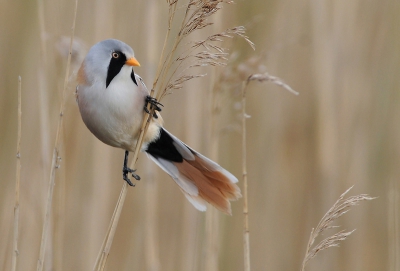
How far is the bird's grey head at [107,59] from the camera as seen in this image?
1701mm

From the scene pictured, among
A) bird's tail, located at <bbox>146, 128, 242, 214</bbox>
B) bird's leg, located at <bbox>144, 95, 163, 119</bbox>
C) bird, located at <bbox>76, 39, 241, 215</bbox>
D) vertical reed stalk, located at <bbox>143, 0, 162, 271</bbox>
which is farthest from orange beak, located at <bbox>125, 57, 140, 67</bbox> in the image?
vertical reed stalk, located at <bbox>143, 0, 162, 271</bbox>

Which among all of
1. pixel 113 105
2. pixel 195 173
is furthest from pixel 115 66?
pixel 195 173

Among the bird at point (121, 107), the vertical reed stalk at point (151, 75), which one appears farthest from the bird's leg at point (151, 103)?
the vertical reed stalk at point (151, 75)

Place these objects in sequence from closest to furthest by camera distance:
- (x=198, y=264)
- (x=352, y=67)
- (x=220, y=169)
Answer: (x=220, y=169) < (x=198, y=264) < (x=352, y=67)

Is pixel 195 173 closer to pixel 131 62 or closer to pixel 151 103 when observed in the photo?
pixel 151 103

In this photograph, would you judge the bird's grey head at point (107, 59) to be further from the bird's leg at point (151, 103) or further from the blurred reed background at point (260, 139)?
the blurred reed background at point (260, 139)

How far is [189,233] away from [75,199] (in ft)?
2.06

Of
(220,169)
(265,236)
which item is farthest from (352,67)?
(220,169)

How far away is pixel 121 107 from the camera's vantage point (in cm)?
175

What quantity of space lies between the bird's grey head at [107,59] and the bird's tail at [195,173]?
0.36m

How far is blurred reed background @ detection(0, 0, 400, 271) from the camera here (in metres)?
2.51

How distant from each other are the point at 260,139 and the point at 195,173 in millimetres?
906

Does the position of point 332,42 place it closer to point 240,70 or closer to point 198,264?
point 240,70

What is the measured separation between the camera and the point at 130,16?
2.66m
